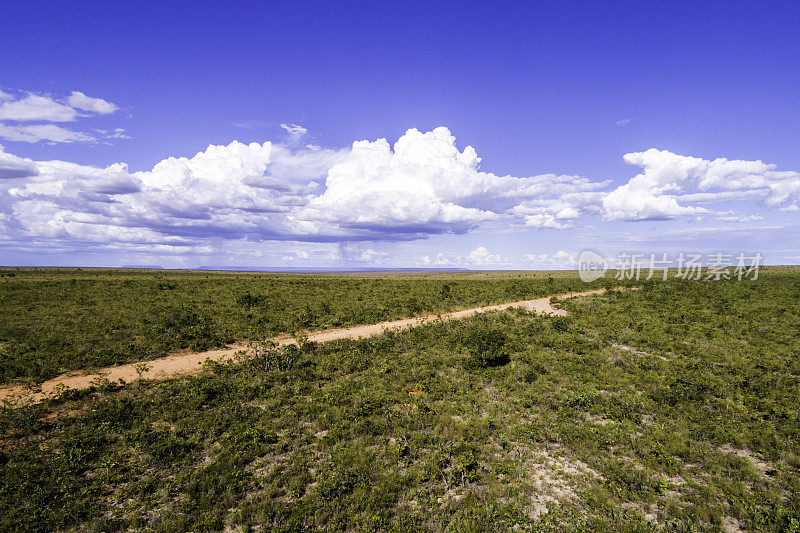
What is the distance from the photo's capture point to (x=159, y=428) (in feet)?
38.9

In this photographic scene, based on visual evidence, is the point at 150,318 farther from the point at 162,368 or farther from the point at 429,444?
the point at 429,444

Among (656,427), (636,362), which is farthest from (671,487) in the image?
(636,362)

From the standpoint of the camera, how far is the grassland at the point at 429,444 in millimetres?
8086

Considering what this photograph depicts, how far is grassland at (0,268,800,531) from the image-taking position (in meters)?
8.09

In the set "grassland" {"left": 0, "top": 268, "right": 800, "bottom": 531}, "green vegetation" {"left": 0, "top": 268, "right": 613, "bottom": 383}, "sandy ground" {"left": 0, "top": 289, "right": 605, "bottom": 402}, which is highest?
"green vegetation" {"left": 0, "top": 268, "right": 613, "bottom": 383}

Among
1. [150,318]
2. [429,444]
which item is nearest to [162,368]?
[150,318]

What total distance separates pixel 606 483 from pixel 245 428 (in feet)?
37.3

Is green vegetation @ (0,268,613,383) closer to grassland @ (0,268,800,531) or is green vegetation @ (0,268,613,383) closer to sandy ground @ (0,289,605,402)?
sandy ground @ (0,289,605,402)

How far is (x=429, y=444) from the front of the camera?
10.9 meters

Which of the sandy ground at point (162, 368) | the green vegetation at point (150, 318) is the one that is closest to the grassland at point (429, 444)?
the sandy ground at point (162, 368)

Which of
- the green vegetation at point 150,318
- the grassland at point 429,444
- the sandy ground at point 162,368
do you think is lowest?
the grassland at point 429,444

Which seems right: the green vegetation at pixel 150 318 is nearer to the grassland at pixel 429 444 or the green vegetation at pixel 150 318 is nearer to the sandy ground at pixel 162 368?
the sandy ground at pixel 162 368

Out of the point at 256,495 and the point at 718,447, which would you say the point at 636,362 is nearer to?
the point at 718,447

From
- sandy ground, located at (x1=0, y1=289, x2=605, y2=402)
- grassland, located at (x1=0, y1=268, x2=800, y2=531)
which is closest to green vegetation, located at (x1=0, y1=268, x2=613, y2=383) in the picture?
sandy ground, located at (x1=0, y1=289, x2=605, y2=402)
